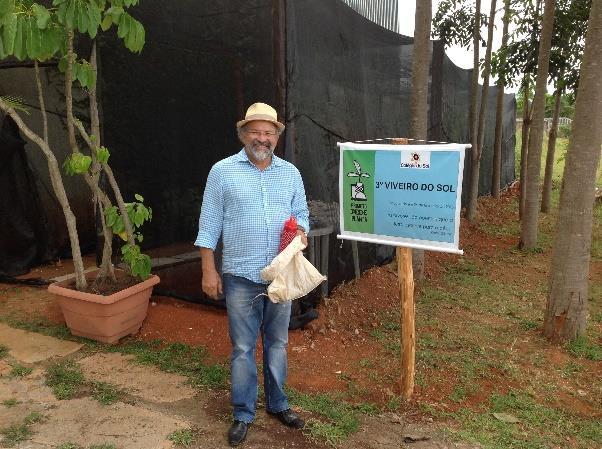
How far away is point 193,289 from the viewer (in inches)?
185

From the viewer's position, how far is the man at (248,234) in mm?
2707

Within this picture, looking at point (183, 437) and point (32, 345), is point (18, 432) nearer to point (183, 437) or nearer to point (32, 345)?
point (183, 437)

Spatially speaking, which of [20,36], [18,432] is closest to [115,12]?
[20,36]

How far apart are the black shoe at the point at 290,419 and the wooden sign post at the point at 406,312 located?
709mm

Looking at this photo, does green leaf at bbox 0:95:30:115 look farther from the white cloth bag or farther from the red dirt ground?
the white cloth bag

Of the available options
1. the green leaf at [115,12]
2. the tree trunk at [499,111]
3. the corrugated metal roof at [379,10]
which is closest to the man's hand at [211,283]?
the green leaf at [115,12]

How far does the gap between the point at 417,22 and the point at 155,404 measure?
392 cm

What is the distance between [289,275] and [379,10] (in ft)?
13.1

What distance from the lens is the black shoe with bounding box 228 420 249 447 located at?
276cm

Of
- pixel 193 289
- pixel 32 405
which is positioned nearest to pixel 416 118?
pixel 193 289

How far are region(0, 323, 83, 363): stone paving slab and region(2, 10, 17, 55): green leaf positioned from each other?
2.14m

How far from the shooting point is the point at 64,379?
136 inches

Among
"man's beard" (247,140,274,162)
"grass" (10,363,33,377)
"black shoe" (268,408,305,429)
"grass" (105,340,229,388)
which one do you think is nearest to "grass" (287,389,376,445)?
"black shoe" (268,408,305,429)

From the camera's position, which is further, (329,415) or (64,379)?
(64,379)
